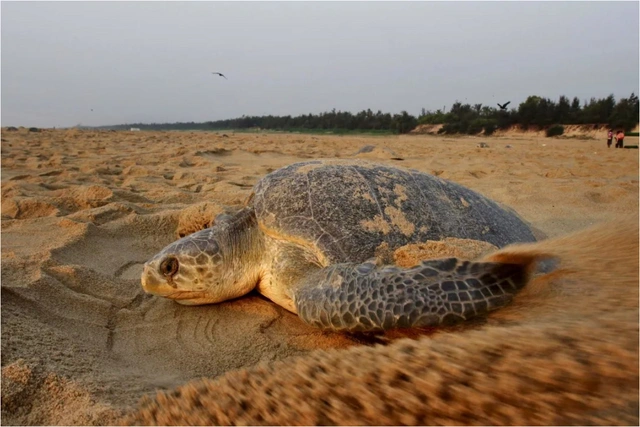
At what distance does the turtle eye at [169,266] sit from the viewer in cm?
222

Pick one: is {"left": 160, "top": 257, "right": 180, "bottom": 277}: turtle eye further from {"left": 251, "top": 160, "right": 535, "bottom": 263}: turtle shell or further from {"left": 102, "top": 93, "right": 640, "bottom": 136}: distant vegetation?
{"left": 102, "top": 93, "right": 640, "bottom": 136}: distant vegetation

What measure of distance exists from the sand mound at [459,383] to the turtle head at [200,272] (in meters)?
1.43

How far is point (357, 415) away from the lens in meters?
0.55

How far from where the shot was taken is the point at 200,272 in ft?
7.46

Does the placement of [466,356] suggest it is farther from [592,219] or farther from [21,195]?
[21,195]

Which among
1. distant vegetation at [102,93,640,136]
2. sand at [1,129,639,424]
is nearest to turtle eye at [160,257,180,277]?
sand at [1,129,639,424]

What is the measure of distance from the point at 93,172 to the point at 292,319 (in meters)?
5.16

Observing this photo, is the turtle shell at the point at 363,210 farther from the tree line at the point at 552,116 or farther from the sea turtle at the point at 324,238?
the tree line at the point at 552,116

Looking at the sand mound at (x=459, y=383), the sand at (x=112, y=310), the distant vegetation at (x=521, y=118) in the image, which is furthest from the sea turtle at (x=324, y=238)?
the distant vegetation at (x=521, y=118)

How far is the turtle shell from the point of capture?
2.14 m

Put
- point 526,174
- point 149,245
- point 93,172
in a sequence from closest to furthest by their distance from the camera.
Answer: point 149,245, point 93,172, point 526,174

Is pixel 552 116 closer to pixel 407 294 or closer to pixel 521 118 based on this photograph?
pixel 521 118

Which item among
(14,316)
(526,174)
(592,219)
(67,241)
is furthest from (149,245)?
(526,174)

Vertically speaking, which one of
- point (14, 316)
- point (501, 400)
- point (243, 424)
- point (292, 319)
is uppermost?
point (501, 400)
